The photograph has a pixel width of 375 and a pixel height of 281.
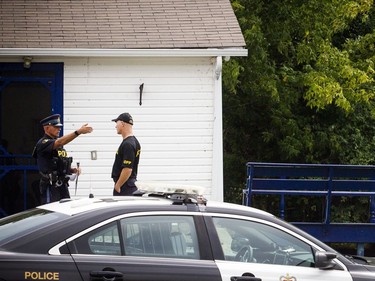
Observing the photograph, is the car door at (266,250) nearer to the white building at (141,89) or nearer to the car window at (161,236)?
the car window at (161,236)

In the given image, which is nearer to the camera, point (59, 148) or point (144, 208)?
point (144, 208)

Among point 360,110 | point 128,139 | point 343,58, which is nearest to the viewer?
point 128,139

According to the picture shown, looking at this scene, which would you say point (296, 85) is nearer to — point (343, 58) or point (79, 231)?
point (343, 58)

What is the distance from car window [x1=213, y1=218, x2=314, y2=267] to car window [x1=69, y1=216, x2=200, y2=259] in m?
0.25

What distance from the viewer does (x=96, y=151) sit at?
42.4 ft

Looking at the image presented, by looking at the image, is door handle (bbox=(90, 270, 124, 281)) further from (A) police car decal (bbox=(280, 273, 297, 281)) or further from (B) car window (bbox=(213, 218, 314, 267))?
(A) police car decal (bbox=(280, 273, 297, 281))

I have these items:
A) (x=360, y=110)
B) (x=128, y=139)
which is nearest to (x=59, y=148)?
(x=128, y=139)

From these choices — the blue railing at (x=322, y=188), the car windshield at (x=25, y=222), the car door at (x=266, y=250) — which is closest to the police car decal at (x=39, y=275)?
the car windshield at (x=25, y=222)

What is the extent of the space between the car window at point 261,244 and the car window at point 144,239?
25 centimetres

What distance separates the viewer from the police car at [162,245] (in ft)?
21.1

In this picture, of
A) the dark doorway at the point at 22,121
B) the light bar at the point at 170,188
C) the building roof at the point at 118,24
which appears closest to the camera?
the light bar at the point at 170,188

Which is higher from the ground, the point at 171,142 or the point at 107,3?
the point at 107,3

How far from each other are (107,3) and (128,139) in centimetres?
448

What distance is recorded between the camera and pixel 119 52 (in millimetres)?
13125
